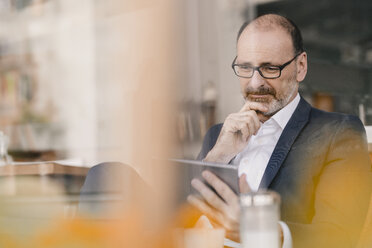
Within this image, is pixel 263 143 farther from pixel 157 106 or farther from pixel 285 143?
pixel 157 106

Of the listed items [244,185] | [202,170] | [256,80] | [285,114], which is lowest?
[244,185]

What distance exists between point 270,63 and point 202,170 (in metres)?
0.59

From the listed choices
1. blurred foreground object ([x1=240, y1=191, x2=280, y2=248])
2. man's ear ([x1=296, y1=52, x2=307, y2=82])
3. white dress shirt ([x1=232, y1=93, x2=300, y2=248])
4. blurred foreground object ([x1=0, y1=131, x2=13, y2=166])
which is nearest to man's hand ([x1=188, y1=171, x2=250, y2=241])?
blurred foreground object ([x1=240, y1=191, x2=280, y2=248])

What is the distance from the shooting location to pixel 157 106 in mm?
1937

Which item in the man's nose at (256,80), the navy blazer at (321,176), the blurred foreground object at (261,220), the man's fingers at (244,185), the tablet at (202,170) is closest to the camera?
the blurred foreground object at (261,220)

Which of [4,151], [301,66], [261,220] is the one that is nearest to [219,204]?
[261,220]

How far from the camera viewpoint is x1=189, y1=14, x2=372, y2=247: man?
1657 mm

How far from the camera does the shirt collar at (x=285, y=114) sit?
1836 millimetres

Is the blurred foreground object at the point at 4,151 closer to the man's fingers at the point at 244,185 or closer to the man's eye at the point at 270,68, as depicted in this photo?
the man's fingers at the point at 244,185

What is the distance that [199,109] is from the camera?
2.03m

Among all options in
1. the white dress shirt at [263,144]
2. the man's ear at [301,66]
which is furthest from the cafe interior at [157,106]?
the white dress shirt at [263,144]

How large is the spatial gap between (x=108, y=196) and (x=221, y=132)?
48cm

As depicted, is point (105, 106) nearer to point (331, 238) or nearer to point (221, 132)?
point (221, 132)

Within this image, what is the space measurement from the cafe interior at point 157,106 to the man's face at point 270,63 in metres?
0.06
